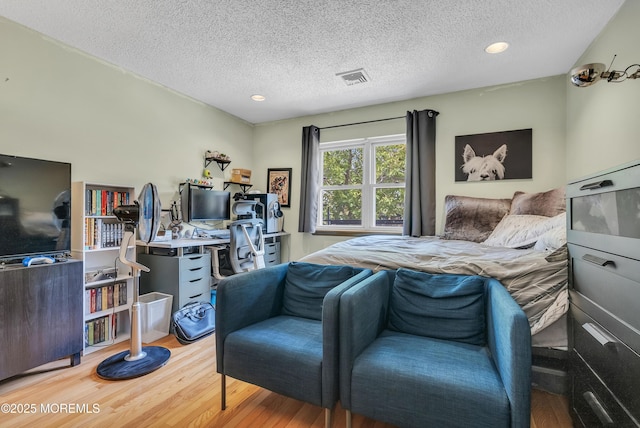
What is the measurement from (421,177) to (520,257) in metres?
1.76

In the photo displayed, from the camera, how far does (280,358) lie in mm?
1395

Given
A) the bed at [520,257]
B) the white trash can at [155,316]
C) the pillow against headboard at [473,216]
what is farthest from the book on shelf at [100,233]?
the pillow against headboard at [473,216]

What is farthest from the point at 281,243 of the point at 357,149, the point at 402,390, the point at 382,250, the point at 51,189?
the point at 402,390

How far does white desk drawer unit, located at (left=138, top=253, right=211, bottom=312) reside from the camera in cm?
268

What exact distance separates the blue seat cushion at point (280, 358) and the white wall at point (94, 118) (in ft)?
7.09

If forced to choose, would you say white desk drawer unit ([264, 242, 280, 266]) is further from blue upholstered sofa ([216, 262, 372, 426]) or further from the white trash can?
blue upholstered sofa ([216, 262, 372, 426])

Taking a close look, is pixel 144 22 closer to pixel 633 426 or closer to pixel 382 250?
pixel 382 250

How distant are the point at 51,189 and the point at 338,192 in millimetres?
2948

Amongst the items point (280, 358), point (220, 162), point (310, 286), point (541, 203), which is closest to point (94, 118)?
point (220, 162)

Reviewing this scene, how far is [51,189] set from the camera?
207 centimetres

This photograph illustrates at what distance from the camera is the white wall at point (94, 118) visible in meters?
2.11

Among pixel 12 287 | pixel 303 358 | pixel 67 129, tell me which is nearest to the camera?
pixel 303 358

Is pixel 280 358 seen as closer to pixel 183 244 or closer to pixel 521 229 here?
pixel 183 244

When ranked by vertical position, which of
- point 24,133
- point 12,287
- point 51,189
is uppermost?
point 24,133
